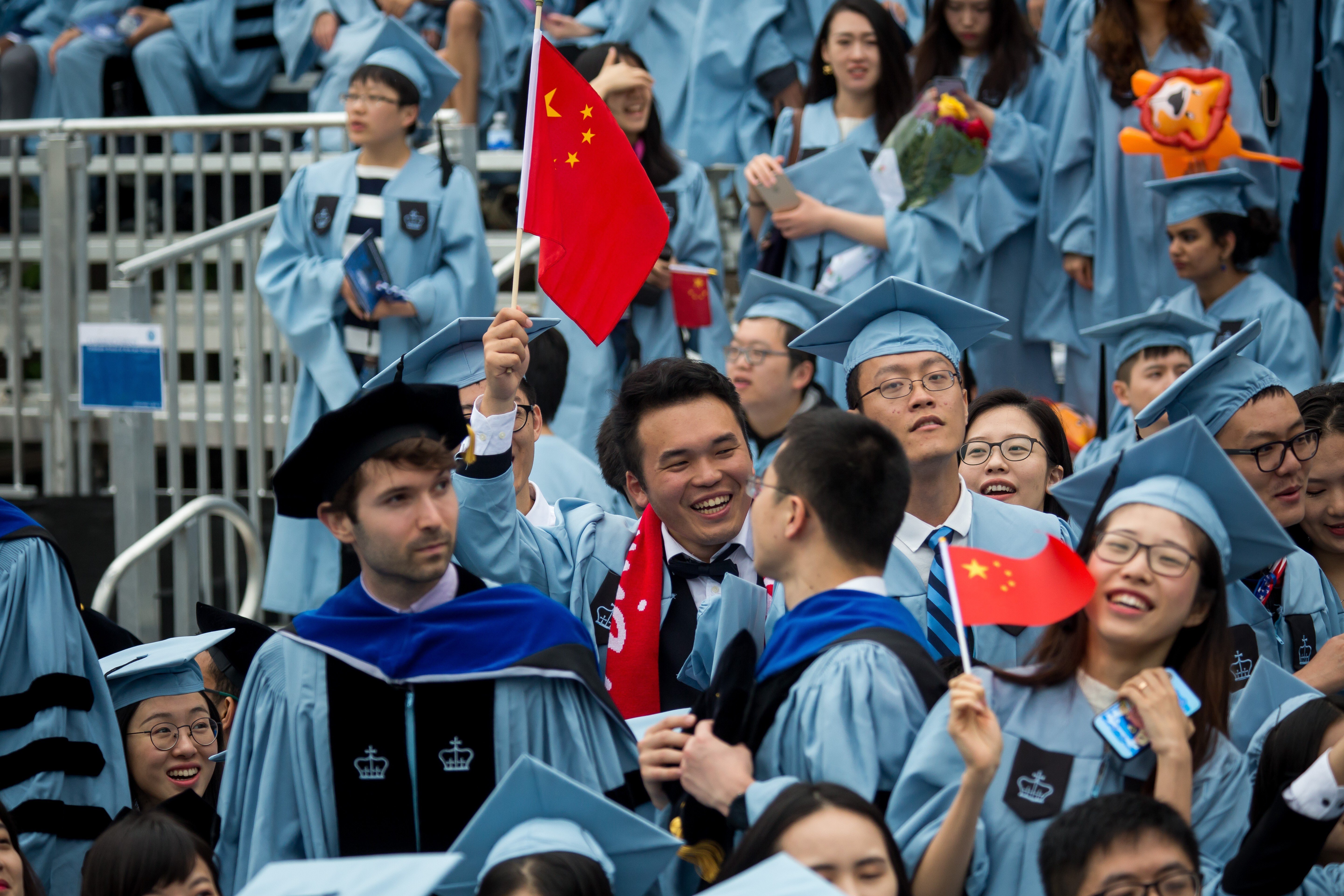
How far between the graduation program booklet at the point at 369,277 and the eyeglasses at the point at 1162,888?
4.69 metres

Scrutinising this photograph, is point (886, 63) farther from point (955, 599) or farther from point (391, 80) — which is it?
point (955, 599)

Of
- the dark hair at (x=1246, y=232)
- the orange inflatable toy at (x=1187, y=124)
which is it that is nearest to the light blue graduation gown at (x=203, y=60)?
the orange inflatable toy at (x=1187, y=124)

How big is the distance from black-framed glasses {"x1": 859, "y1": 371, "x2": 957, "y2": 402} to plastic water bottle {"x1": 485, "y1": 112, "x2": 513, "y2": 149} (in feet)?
18.6

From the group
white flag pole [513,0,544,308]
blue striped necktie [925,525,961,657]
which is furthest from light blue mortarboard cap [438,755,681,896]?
white flag pole [513,0,544,308]

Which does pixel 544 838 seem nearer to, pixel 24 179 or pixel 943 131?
pixel 943 131

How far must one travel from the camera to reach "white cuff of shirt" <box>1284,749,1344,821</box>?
2705mm

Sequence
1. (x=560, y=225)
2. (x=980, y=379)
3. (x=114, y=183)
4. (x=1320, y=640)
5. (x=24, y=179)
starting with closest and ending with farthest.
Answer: (x=1320, y=640), (x=560, y=225), (x=980, y=379), (x=114, y=183), (x=24, y=179)

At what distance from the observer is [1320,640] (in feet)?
12.4

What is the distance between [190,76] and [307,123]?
3.43 meters

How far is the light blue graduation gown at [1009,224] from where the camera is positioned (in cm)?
709

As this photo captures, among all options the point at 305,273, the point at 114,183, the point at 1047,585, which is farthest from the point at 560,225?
the point at 114,183

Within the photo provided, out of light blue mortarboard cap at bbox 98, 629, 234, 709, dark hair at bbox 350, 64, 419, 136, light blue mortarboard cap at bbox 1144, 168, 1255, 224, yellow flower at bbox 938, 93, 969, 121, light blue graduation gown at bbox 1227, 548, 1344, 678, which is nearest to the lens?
light blue graduation gown at bbox 1227, 548, 1344, 678

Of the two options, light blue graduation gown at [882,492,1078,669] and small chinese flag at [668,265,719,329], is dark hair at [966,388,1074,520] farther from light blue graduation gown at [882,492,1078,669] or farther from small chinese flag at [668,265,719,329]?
small chinese flag at [668,265,719,329]

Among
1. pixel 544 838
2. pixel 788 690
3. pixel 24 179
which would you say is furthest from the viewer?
pixel 24 179
